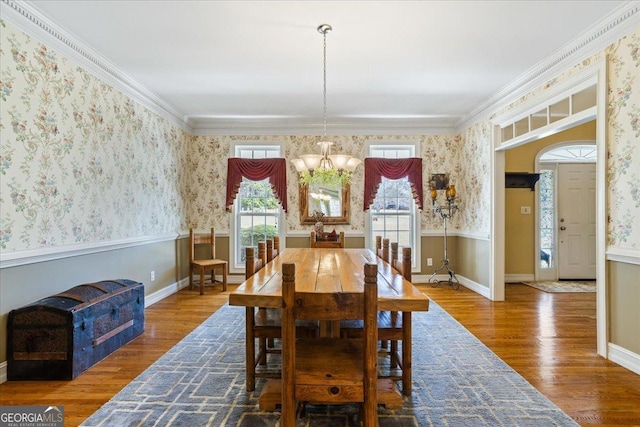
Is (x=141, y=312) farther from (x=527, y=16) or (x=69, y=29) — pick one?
(x=527, y=16)

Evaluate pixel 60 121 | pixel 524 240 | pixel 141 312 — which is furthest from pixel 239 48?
pixel 524 240

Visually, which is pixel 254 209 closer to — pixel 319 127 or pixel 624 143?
pixel 319 127

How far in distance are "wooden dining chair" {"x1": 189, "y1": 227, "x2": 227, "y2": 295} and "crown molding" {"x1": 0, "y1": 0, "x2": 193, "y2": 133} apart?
6.45 ft

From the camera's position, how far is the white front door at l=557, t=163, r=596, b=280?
6094 millimetres

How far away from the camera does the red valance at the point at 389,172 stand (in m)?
5.58

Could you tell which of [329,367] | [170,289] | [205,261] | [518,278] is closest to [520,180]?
[518,278]

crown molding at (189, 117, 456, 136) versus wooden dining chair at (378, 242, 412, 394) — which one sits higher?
crown molding at (189, 117, 456, 136)

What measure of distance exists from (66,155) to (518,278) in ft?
21.5

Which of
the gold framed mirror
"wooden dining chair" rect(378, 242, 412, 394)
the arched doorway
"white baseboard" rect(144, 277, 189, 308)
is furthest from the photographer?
the arched doorway

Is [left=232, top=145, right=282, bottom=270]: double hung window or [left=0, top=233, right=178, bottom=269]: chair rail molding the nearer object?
[left=0, top=233, right=178, bottom=269]: chair rail molding

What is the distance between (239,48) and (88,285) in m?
2.50

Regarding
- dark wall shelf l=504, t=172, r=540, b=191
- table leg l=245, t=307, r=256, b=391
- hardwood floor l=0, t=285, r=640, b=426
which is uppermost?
dark wall shelf l=504, t=172, r=540, b=191

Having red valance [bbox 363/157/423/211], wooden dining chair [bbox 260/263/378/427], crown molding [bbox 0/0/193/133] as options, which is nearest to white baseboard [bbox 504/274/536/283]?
red valance [bbox 363/157/423/211]

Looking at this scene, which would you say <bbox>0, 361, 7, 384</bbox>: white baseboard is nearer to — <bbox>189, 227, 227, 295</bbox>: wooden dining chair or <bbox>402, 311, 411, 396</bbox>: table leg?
<bbox>189, 227, 227, 295</bbox>: wooden dining chair
